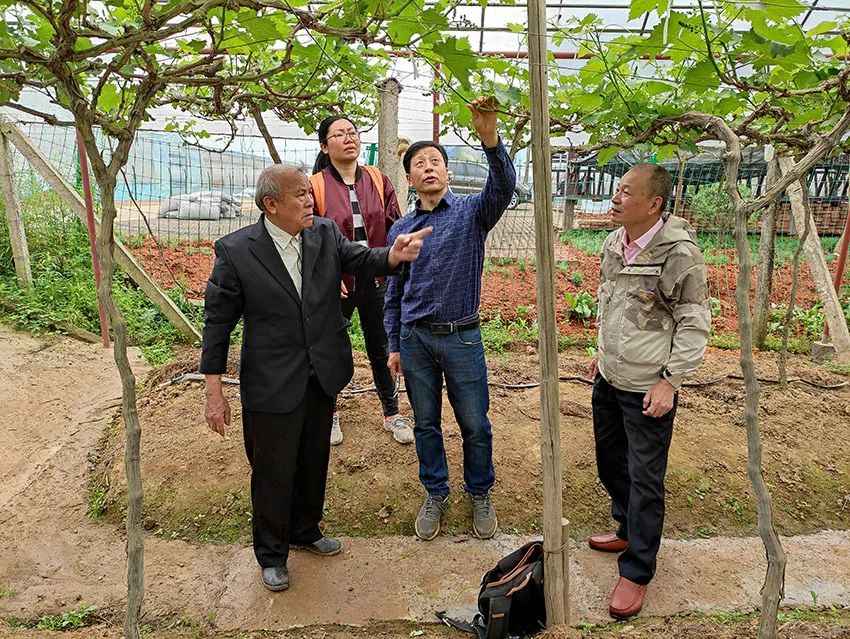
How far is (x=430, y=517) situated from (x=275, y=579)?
33.8 inches

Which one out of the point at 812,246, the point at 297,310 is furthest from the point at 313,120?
the point at 812,246

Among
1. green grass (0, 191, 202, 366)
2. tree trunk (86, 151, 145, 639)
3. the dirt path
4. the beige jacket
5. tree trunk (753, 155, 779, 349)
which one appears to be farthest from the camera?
green grass (0, 191, 202, 366)

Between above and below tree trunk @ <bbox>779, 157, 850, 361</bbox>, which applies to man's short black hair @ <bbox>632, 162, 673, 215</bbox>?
above

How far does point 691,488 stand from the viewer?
362 centimetres

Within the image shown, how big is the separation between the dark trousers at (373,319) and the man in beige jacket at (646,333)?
1.34 m

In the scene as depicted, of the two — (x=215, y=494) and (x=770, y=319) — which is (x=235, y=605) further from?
(x=770, y=319)

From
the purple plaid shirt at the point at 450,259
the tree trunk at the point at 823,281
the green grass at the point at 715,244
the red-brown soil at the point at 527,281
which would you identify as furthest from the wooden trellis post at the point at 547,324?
the green grass at the point at 715,244

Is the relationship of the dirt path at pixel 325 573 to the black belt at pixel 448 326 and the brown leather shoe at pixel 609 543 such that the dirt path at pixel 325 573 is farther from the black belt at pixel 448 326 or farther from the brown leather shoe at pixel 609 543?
the black belt at pixel 448 326

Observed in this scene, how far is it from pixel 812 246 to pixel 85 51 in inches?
217

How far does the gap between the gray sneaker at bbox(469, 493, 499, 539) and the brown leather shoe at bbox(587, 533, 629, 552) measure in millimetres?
A: 531

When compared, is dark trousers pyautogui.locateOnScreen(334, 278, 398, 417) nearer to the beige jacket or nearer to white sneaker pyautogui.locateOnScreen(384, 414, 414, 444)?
white sneaker pyautogui.locateOnScreen(384, 414, 414, 444)

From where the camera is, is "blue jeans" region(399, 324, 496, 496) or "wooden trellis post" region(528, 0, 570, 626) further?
"blue jeans" region(399, 324, 496, 496)

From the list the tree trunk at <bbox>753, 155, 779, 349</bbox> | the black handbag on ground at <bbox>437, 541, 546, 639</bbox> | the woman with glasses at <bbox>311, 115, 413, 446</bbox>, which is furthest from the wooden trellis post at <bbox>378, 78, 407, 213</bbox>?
the black handbag on ground at <bbox>437, 541, 546, 639</bbox>

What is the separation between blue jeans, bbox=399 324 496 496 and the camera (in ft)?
9.50
